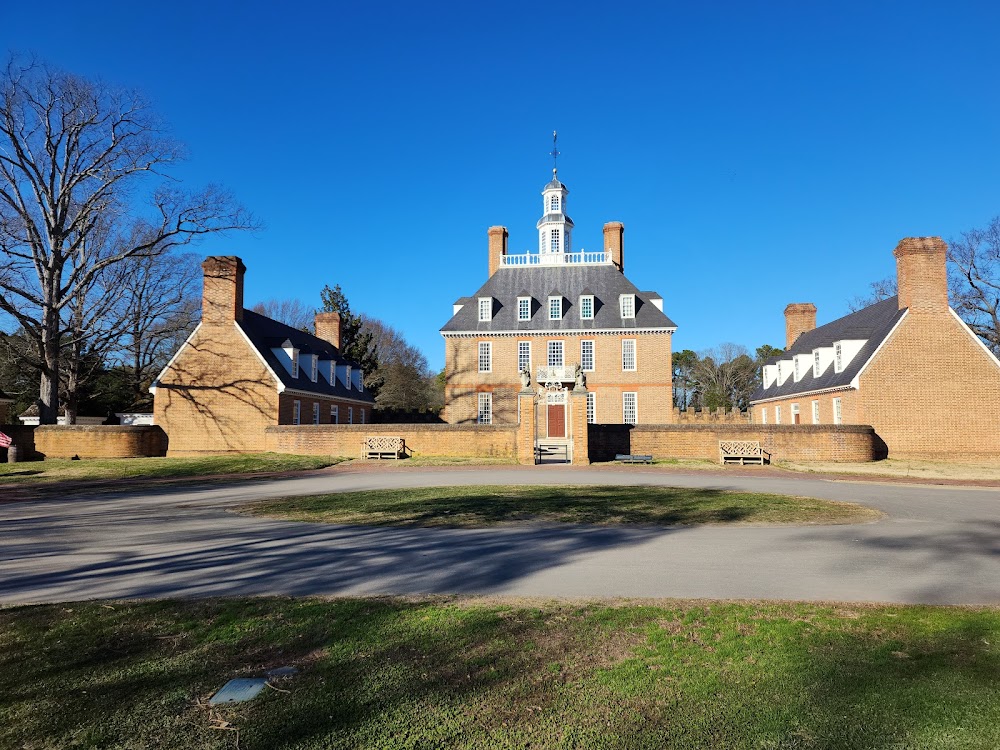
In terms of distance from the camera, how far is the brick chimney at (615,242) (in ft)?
149

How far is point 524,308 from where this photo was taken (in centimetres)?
4150

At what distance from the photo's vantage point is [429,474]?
67.3ft

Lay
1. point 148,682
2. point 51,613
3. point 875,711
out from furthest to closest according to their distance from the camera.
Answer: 1. point 51,613
2. point 148,682
3. point 875,711

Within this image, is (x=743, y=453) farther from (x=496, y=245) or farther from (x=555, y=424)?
(x=496, y=245)

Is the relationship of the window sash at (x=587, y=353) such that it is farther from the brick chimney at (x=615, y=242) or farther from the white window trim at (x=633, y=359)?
the brick chimney at (x=615, y=242)

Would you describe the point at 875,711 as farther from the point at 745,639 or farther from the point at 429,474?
the point at 429,474

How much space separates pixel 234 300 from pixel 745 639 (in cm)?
3053

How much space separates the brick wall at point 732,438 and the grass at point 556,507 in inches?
432

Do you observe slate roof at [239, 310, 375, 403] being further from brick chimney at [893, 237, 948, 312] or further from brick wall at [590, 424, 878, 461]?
brick chimney at [893, 237, 948, 312]

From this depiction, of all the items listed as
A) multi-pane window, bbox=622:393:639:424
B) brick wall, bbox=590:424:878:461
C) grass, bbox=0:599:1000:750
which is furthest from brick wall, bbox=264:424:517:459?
grass, bbox=0:599:1000:750

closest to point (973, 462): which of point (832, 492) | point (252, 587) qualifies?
point (832, 492)

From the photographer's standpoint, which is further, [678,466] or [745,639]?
[678,466]

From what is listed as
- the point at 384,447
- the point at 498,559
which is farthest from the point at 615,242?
the point at 498,559

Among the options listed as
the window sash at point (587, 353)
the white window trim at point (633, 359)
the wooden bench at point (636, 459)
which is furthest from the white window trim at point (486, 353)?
the wooden bench at point (636, 459)
